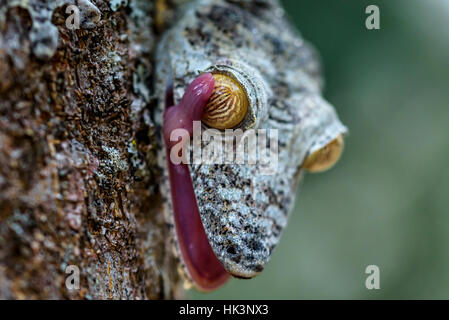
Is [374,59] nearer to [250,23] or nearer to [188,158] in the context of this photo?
[250,23]

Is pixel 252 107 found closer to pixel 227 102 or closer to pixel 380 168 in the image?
pixel 227 102

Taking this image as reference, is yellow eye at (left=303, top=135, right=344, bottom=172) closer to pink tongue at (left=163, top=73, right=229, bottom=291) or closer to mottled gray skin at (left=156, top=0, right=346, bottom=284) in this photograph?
mottled gray skin at (left=156, top=0, right=346, bottom=284)

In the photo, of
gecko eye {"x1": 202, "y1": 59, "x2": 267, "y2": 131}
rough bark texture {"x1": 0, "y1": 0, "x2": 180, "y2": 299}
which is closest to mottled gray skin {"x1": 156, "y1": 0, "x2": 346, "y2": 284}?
gecko eye {"x1": 202, "y1": 59, "x2": 267, "y2": 131}

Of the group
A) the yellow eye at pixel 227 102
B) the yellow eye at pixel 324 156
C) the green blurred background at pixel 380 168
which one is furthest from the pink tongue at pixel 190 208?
the green blurred background at pixel 380 168

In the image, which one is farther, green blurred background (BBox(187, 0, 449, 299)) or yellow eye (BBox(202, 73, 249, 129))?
green blurred background (BBox(187, 0, 449, 299))

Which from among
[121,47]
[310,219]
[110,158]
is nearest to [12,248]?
[110,158]

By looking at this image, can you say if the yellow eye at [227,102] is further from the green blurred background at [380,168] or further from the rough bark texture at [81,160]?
the green blurred background at [380,168]

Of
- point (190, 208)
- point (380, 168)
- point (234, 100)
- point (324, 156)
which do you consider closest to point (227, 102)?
point (234, 100)
